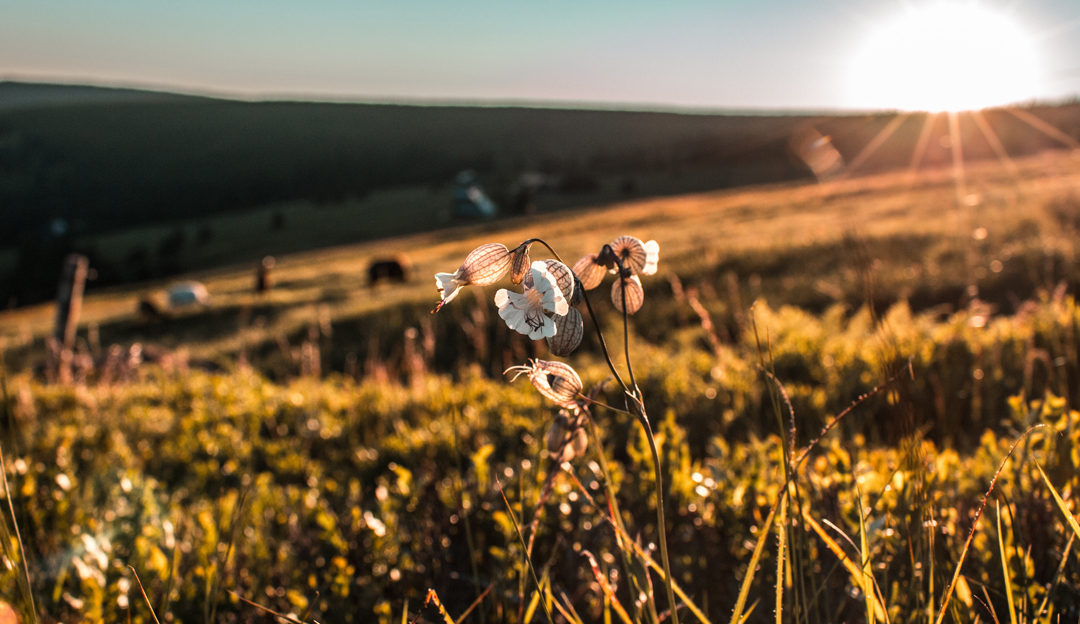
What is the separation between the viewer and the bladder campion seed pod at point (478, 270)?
1.08m

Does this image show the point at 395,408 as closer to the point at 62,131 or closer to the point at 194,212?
the point at 194,212

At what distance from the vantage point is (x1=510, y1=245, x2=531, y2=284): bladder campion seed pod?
115cm

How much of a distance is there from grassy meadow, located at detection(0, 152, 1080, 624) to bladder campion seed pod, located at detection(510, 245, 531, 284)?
266mm

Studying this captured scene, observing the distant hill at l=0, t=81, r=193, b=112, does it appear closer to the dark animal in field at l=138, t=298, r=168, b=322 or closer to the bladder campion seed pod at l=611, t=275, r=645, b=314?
the dark animal in field at l=138, t=298, r=168, b=322

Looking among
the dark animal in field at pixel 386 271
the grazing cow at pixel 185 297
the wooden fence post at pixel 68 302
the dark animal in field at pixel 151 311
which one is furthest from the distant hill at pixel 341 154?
the wooden fence post at pixel 68 302

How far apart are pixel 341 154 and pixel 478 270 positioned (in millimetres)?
96230

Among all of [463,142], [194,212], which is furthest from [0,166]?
[463,142]

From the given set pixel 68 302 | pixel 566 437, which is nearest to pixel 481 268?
pixel 566 437

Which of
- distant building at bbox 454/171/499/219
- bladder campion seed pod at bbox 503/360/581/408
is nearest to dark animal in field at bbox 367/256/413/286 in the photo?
bladder campion seed pod at bbox 503/360/581/408

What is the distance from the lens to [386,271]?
2377 cm

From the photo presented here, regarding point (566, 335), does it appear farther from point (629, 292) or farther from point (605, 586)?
point (605, 586)

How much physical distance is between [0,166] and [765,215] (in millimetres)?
102432

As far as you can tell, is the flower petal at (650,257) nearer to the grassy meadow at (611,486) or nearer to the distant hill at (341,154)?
the grassy meadow at (611,486)

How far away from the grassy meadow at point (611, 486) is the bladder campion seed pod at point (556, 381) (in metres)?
0.10
